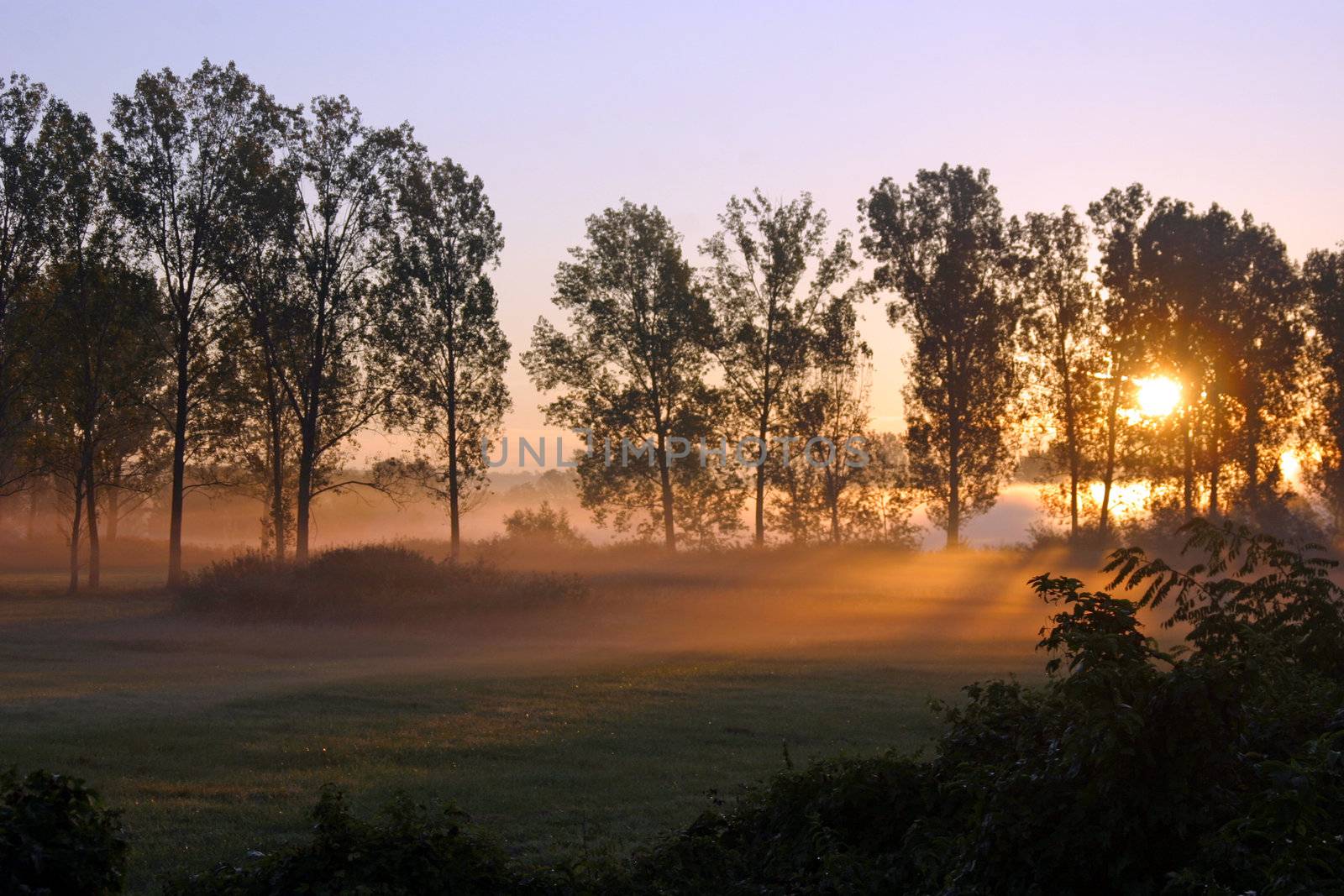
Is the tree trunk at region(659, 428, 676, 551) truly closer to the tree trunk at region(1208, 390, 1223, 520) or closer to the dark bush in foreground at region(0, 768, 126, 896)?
the tree trunk at region(1208, 390, 1223, 520)

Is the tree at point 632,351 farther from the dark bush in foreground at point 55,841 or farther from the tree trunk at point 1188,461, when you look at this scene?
the dark bush in foreground at point 55,841

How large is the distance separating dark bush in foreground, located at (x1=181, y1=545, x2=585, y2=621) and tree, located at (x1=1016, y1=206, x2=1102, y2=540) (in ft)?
78.6

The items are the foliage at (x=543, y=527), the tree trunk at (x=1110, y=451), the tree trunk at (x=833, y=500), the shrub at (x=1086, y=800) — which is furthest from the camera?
the foliage at (x=543, y=527)

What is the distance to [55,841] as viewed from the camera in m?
4.80

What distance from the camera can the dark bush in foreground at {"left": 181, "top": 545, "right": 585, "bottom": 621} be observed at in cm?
3347

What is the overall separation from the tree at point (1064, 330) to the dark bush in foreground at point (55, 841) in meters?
48.5

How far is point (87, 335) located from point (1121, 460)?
1604 inches

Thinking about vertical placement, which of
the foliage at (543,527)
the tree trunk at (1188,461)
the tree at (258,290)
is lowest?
the foliage at (543,527)

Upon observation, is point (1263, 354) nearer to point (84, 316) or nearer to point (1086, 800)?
point (84, 316)

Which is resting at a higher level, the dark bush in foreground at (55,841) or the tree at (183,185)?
the tree at (183,185)

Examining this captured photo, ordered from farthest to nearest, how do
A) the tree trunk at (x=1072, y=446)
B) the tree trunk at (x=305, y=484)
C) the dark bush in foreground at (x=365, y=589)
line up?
the tree trunk at (x=1072, y=446)
the tree trunk at (x=305, y=484)
the dark bush in foreground at (x=365, y=589)

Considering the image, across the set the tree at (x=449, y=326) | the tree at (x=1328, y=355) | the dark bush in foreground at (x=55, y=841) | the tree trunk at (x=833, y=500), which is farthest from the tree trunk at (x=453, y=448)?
the dark bush in foreground at (x=55, y=841)

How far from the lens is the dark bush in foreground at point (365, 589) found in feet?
110

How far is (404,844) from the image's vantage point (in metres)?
5.46
